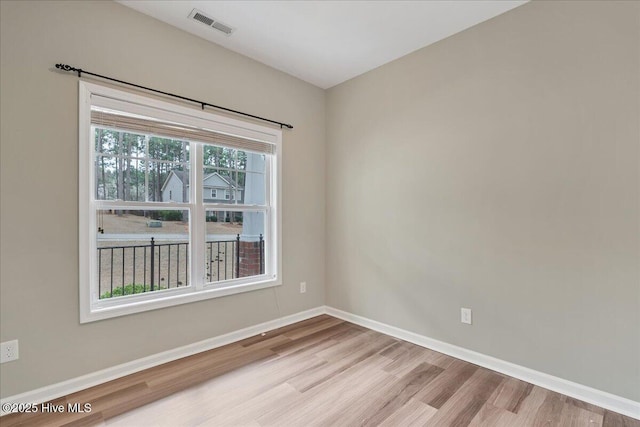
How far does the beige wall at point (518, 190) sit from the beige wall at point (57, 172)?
1929mm

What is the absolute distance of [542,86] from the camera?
2.18 meters

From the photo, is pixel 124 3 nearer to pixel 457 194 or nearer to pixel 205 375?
pixel 205 375

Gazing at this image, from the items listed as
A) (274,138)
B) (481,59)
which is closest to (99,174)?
(274,138)

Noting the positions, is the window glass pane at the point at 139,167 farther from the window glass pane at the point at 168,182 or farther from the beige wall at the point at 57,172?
the beige wall at the point at 57,172

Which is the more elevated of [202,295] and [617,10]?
[617,10]

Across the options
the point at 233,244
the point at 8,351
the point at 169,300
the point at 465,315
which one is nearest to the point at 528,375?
the point at 465,315

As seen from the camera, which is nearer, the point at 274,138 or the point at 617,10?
the point at 617,10

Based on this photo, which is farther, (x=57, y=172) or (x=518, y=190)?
(x=518, y=190)

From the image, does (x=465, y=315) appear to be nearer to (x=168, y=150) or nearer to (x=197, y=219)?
(x=197, y=219)

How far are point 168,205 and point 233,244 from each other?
2.48 ft

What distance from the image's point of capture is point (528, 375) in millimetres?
2232

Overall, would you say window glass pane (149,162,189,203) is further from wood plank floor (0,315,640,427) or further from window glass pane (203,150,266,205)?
wood plank floor (0,315,640,427)

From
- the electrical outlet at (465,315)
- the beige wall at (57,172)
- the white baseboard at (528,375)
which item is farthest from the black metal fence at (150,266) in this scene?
the electrical outlet at (465,315)

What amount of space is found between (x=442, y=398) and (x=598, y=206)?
1.63m
